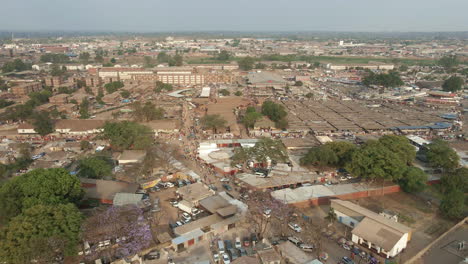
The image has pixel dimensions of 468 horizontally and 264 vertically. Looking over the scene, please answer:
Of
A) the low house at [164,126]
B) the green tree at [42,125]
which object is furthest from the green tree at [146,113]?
the green tree at [42,125]

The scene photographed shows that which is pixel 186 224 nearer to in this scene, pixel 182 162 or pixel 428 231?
pixel 182 162

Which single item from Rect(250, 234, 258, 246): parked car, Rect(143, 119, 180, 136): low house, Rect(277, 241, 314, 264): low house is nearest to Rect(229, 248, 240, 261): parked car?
Rect(250, 234, 258, 246): parked car

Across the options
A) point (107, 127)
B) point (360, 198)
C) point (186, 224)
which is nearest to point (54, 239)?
point (186, 224)

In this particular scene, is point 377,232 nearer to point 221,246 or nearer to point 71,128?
point 221,246

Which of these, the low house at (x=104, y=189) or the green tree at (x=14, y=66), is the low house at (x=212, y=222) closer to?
the low house at (x=104, y=189)

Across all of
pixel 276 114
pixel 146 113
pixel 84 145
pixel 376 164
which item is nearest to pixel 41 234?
pixel 84 145

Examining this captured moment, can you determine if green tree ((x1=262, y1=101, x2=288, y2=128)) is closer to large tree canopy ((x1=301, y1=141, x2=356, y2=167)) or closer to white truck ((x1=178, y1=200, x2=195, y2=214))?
large tree canopy ((x1=301, y1=141, x2=356, y2=167))
